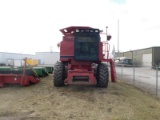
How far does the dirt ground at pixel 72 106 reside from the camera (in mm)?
7039

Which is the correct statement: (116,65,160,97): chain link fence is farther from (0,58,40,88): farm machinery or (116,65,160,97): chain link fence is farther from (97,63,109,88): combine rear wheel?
(0,58,40,88): farm machinery

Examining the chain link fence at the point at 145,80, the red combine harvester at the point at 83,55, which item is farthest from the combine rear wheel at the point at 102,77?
the chain link fence at the point at 145,80

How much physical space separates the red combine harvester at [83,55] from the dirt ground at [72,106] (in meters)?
0.97

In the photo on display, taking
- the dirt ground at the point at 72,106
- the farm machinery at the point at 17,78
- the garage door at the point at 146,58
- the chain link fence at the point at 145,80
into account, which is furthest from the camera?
the garage door at the point at 146,58

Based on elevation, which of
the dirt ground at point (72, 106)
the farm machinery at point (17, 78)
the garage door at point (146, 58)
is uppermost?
the garage door at point (146, 58)

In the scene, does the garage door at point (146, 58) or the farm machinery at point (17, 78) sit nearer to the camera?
the farm machinery at point (17, 78)

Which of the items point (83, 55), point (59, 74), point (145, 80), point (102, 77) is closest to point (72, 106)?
point (59, 74)

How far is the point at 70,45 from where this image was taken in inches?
473

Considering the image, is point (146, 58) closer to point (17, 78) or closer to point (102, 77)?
point (102, 77)

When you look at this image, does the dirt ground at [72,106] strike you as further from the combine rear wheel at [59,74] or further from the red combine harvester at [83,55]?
the red combine harvester at [83,55]

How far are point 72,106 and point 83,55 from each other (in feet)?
13.5

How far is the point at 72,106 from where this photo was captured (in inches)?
318

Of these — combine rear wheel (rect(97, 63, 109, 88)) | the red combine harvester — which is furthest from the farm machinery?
combine rear wheel (rect(97, 63, 109, 88))

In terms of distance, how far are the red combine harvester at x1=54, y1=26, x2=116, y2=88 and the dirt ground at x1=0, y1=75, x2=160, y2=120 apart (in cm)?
97
